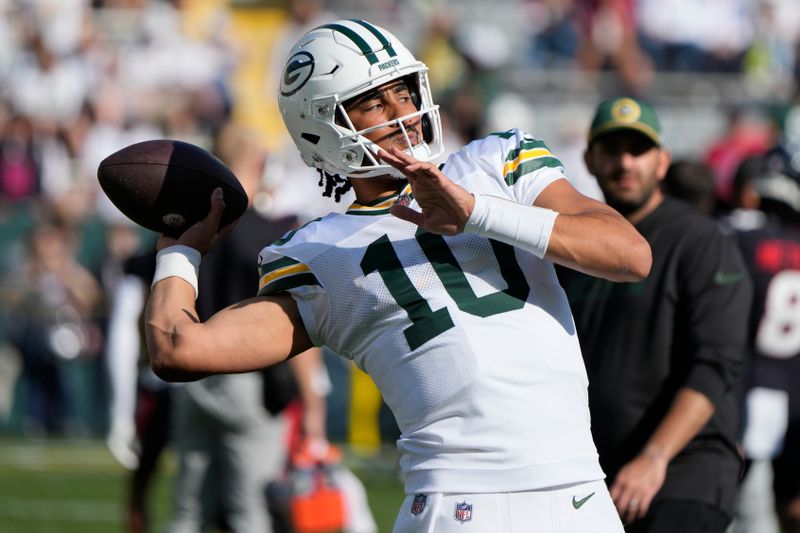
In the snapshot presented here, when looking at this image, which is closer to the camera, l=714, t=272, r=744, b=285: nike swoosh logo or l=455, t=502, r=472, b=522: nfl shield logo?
l=455, t=502, r=472, b=522: nfl shield logo

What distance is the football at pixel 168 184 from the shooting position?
323 centimetres

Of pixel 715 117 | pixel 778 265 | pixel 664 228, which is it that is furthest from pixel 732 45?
pixel 664 228

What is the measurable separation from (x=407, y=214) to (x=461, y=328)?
11.0 inches

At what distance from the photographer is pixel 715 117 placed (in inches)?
543

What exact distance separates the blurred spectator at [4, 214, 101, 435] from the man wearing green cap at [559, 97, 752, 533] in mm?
8239

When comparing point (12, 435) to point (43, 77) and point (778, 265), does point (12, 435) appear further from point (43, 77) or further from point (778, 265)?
point (778, 265)

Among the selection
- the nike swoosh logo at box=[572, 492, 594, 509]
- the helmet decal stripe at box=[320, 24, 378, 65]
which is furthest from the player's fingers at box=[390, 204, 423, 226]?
the nike swoosh logo at box=[572, 492, 594, 509]

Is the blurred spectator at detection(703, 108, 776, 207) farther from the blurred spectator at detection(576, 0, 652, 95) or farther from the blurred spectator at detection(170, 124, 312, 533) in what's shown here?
the blurred spectator at detection(170, 124, 312, 533)

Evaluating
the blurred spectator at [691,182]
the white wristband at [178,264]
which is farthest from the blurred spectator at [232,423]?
the white wristband at [178,264]

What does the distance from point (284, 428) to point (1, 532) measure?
2.58 m

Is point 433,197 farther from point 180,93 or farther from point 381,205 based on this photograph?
point 180,93

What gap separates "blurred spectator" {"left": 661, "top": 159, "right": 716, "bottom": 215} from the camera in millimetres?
6070

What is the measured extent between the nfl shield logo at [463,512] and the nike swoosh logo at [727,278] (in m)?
1.50

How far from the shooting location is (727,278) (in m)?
4.06
